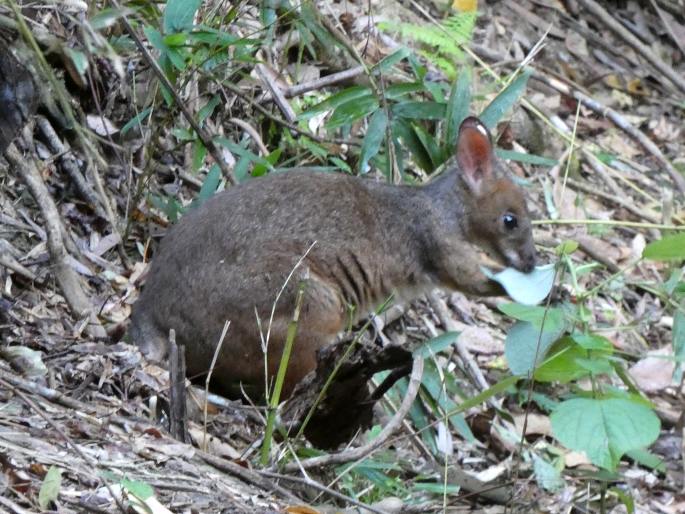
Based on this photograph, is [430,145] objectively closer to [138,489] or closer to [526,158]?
A: [526,158]

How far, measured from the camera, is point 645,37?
11.1m

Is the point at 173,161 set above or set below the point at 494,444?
above

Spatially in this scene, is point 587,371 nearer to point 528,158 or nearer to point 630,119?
point 528,158

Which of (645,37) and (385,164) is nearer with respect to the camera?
(385,164)

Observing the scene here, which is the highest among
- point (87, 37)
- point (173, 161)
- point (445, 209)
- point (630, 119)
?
point (87, 37)

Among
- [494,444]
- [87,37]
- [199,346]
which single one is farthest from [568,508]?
[87,37]

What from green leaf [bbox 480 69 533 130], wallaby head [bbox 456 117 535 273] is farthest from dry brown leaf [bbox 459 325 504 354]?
green leaf [bbox 480 69 533 130]

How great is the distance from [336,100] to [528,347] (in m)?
2.51

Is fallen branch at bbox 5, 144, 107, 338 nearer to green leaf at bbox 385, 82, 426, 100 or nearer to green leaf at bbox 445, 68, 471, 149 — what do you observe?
green leaf at bbox 385, 82, 426, 100

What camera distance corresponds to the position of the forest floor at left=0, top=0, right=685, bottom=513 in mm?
3898

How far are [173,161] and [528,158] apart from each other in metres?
2.03

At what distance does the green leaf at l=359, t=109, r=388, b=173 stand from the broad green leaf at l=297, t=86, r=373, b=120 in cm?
13

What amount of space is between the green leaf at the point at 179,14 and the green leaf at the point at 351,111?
1.01m

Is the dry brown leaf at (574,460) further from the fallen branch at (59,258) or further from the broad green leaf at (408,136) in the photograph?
the fallen branch at (59,258)
